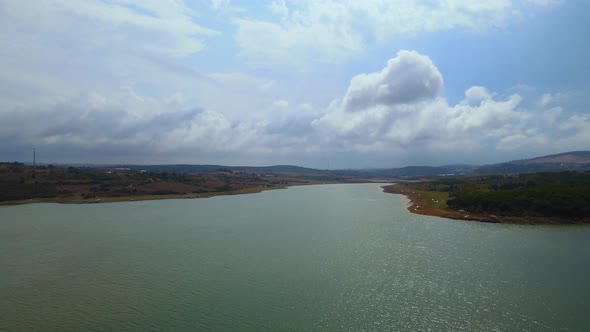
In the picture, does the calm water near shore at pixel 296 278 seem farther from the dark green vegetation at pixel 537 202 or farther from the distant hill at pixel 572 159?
the distant hill at pixel 572 159

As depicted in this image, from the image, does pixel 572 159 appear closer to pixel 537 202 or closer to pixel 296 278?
pixel 537 202

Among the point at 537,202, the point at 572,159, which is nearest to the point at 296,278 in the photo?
the point at 537,202

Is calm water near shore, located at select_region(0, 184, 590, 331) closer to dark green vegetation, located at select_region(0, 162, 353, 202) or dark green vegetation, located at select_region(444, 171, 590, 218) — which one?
dark green vegetation, located at select_region(444, 171, 590, 218)

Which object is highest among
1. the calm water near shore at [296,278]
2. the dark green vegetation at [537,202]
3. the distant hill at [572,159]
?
the distant hill at [572,159]

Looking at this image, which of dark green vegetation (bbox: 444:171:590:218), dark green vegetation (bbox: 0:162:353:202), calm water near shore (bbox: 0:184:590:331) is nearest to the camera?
calm water near shore (bbox: 0:184:590:331)

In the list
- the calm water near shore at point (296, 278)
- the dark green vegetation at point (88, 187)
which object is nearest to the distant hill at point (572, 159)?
the dark green vegetation at point (88, 187)

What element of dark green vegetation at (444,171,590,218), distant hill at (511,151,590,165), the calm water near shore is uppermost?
distant hill at (511,151,590,165)

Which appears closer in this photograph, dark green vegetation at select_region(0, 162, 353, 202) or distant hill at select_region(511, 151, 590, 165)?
dark green vegetation at select_region(0, 162, 353, 202)

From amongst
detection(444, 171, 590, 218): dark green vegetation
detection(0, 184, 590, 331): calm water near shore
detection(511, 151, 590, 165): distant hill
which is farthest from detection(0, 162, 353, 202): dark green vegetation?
detection(511, 151, 590, 165): distant hill
